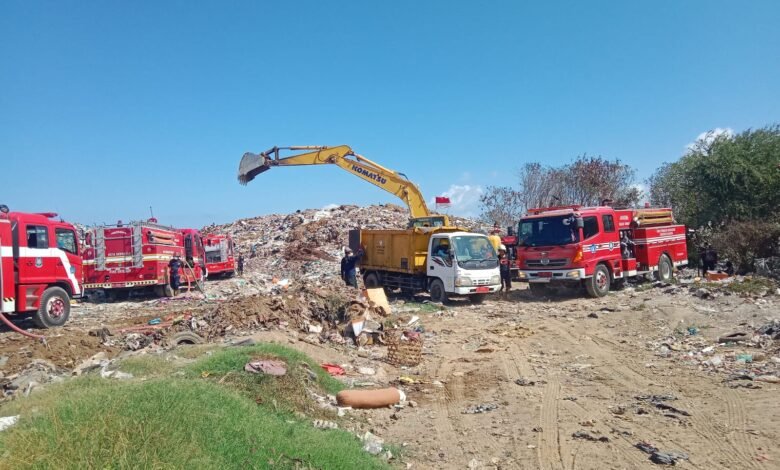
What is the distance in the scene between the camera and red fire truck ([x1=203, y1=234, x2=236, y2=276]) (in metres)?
24.9

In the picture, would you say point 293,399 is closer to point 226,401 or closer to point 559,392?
point 226,401

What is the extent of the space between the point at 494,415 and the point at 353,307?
5.99 metres

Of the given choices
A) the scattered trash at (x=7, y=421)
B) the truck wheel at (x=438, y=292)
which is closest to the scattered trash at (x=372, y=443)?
the scattered trash at (x=7, y=421)

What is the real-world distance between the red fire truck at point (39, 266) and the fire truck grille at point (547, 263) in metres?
12.5

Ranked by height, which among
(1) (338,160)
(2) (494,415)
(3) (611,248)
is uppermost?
(1) (338,160)

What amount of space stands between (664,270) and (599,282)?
3772 mm

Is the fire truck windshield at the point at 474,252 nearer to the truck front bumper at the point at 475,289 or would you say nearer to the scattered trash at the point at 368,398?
the truck front bumper at the point at 475,289

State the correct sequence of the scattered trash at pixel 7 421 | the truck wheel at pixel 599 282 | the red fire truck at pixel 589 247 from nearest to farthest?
the scattered trash at pixel 7 421 < the red fire truck at pixel 589 247 < the truck wheel at pixel 599 282

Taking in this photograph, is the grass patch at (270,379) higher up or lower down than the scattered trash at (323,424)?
higher up

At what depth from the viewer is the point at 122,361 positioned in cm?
707

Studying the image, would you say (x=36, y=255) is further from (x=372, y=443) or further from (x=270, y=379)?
(x=372, y=443)

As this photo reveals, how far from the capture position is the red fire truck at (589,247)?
15.3 meters

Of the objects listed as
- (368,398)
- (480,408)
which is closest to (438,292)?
(480,408)

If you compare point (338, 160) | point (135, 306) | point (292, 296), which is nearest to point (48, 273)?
point (135, 306)
